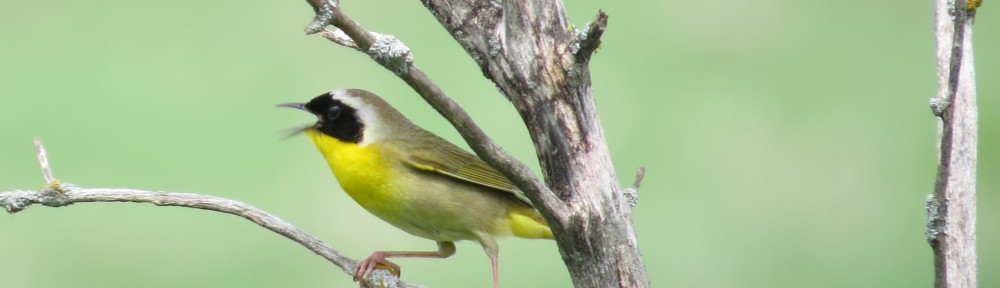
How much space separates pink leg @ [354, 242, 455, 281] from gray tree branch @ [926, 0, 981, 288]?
0.84 meters

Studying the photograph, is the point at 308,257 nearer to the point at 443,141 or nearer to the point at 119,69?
the point at 119,69

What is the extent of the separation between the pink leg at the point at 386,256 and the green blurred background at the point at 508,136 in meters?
0.85

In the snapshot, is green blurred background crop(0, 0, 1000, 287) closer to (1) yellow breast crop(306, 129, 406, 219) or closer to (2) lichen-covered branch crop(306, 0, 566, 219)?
(1) yellow breast crop(306, 129, 406, 219)

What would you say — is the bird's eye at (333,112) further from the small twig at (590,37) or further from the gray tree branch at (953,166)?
the gray tree branch at (953,166)

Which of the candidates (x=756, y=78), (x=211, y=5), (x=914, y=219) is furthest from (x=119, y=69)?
(x=914, y=219)

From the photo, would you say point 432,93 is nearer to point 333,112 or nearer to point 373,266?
point 373,266

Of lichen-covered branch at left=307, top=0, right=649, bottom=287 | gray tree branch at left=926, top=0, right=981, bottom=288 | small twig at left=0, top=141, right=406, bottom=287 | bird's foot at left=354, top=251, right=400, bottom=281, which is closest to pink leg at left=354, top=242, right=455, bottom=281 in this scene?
bird's foot at left=354, top=251, right=400, bottom=281

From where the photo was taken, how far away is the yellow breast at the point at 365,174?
285 cm

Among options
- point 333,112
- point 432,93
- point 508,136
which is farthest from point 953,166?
point 508,136

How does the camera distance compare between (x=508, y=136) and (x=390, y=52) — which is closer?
(x=390, y=52)

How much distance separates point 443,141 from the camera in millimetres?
2980

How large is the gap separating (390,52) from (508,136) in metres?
2.40

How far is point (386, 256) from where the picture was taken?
2.76 metres

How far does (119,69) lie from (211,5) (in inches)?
13.5
